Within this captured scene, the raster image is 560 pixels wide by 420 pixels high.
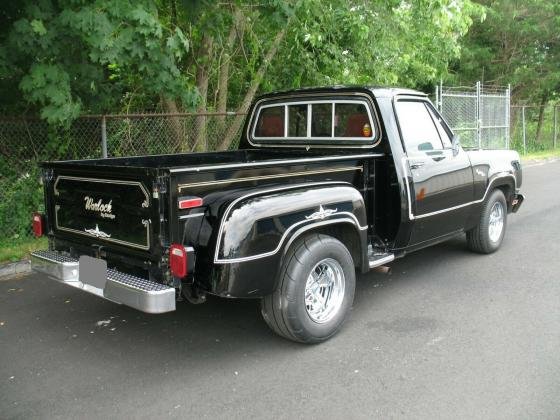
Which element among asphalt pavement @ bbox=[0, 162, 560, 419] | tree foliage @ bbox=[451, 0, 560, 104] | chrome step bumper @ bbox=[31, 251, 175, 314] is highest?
tree foliage @ bbox=[451, 0, 560, 104]

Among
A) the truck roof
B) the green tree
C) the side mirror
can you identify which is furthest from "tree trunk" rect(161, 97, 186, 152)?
the side mirror

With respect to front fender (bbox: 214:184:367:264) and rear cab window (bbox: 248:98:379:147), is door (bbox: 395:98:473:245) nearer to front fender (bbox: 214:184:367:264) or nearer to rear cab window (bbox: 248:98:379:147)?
rear cab window (bbox: 248:98:379:147)

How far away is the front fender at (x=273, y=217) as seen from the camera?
347cm

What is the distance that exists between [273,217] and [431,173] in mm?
2180

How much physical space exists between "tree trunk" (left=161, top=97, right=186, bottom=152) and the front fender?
521 centimetres

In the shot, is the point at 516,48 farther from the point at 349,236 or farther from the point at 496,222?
the point at 349,236

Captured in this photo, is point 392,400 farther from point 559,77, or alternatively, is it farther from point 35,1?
point 559,77

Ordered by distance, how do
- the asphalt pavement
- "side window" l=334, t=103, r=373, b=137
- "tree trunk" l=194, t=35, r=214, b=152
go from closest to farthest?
the asphalt pavement < "side window" l=334, t=103, r=373, b=137 < "tree trunk" l=194, t=35, r=214, b=152

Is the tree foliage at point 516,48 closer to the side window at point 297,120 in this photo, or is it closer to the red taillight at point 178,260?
the side window at point 297,120

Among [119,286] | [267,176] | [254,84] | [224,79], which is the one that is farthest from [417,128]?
[224,79]

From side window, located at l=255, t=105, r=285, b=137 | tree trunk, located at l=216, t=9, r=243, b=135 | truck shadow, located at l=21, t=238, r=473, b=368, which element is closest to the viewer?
truck shadow, located at l=21, t=238, r=473, b=368

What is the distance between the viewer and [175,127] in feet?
29.2

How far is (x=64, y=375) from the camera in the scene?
12.1 feet

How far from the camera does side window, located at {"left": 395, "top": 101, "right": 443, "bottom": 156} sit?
510cm
